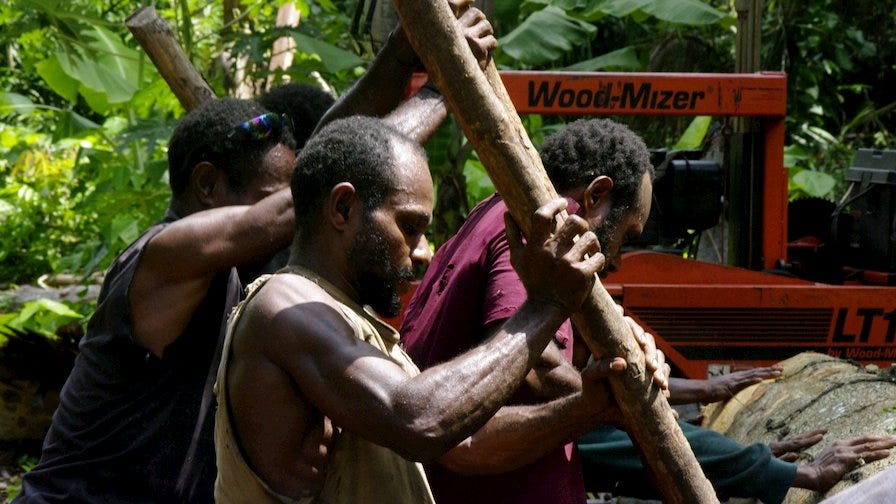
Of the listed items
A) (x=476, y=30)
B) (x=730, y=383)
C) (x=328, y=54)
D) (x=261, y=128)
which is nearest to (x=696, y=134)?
(x=328, y=54)

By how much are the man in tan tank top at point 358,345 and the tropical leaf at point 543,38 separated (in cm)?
545

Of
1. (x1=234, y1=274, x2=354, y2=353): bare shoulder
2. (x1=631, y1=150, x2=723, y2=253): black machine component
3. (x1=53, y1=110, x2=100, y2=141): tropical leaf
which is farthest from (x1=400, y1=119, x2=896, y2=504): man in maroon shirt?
(x1=53, y1=110, x2=100, y2=141): tropical leaf

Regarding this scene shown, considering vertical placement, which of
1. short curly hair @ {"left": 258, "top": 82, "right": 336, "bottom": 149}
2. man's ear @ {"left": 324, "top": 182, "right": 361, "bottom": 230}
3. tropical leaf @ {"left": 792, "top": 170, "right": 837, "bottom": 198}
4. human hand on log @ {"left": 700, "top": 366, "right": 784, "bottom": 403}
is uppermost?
man's ear @ {"left": 324, "top": 182, "right": 361, "bottom": 230}

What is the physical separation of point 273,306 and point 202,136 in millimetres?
1164

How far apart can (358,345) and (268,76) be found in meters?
5.55

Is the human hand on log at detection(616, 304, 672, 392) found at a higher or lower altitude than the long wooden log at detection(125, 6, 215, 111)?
lower

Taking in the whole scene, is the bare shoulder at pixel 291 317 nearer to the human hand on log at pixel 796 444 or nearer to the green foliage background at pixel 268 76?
the human hand on log at pixel 796 444

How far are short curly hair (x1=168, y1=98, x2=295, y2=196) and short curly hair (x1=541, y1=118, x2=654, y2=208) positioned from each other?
0.77m

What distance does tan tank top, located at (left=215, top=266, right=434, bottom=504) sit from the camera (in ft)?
7.47

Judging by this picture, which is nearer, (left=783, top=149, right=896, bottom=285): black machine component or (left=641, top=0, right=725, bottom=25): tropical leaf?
(left=783, top=149, right=896, bottom=285): black machine component

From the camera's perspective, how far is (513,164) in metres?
2.44

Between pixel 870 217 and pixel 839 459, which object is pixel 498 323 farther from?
pixel 870 217

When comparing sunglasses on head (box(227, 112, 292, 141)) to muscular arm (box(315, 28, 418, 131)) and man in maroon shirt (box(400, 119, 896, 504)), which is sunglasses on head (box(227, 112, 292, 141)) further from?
man in maroon shirt (box(400, 119, 896, 504))

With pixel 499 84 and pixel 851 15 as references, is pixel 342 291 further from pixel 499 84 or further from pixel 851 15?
pixel 851 15
